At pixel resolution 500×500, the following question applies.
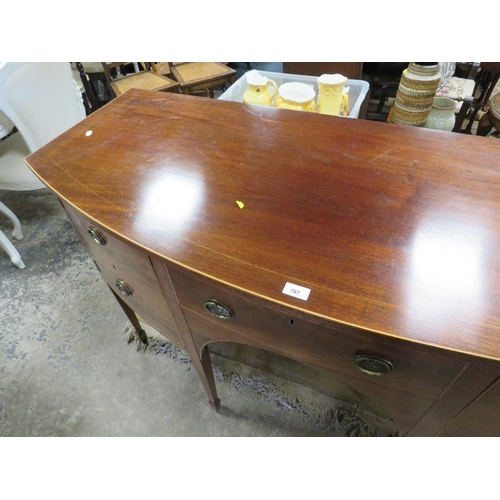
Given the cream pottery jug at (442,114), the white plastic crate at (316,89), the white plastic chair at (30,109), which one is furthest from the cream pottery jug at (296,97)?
the white plastic chair at (30,109)

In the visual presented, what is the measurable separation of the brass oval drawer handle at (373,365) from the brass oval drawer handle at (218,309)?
A: 0.22 m

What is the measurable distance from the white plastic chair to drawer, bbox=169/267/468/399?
111 centimetres

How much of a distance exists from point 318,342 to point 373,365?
0.28 ft

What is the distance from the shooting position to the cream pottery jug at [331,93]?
36.0 inches

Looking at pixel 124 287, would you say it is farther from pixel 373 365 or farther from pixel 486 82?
pixel 486 82

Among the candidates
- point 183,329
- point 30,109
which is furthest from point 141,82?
point 183,329

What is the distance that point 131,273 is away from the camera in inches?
27.5

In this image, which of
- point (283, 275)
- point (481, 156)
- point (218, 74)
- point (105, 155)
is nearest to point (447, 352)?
point (283, 275)

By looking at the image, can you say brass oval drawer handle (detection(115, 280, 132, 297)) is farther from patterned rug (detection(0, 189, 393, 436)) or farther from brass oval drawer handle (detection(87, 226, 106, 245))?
patterned rug (detection(0, 189, 393, 436))

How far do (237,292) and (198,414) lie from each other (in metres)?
0.82

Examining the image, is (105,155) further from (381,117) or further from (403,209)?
(381,117)

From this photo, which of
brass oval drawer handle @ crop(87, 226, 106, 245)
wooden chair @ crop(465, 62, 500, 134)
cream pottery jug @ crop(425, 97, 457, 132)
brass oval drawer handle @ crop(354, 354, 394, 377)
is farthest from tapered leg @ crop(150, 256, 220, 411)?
wooden chair @ crop(465, 62, 500, 134)

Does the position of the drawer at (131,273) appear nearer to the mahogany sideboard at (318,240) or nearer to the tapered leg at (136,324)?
the mahogany sideboard at (318,240)

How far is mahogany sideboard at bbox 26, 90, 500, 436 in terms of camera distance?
1.42ft
